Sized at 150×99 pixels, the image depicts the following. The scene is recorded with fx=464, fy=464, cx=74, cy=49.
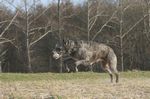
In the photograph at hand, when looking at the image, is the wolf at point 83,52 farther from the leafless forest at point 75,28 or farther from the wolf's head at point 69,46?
the leafless forest at point 75,28

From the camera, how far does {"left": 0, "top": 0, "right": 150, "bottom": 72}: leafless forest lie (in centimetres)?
4572

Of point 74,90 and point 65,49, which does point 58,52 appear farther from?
point 74,90

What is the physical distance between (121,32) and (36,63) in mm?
11858

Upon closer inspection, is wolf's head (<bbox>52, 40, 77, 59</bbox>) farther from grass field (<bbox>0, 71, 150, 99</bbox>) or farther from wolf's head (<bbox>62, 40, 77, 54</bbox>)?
grass field (<bbox>0, 71, 150, 99</bbox>)

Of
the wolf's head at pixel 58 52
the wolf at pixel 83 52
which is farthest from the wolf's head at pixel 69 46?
the wolf's head at pixel 58 52

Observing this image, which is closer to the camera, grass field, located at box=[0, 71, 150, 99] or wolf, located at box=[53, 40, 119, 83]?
grass field, located at box=[0, 71, 150, 99]

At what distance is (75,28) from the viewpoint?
5038cm

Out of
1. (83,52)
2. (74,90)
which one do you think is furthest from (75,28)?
(74,90)

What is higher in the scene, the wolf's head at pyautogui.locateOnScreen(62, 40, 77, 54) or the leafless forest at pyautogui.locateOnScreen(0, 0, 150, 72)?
the leafless forest at pyautogui.locateOnScreen(0, 0, 150, 72)

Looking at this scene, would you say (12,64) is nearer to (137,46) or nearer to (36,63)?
(36,63)

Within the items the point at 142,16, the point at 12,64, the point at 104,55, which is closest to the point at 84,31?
the point at 142,16

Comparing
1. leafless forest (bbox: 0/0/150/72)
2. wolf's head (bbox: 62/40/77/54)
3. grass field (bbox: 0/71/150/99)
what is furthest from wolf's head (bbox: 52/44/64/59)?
leafless forest (bbox: 0/0/150/72)

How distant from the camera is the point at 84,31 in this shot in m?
47.8

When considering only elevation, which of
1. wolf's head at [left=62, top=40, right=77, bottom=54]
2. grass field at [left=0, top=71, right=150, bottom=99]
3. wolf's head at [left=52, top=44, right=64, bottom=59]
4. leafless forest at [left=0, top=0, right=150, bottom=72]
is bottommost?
grass field at [left=0, top=71, right=150, bottom=99]
